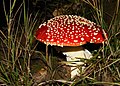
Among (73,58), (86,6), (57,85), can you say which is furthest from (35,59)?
(86,6)

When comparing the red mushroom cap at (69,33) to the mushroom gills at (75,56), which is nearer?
the red mushroom cap at (69,33)

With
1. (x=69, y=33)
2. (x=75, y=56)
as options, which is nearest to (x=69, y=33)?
(x=69, y=33)

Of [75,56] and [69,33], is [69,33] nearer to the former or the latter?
[69,33]

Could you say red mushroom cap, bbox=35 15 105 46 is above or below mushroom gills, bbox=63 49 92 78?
above

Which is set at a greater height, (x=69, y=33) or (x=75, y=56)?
(x=69, y=33)

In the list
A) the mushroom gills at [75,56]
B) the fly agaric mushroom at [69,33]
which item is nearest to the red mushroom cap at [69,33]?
the fly agaric mushroom at [69,33]

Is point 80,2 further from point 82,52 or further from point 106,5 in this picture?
point 82,52

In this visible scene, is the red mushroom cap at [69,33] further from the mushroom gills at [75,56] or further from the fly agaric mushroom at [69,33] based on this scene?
the mushroom gills at [75,56]

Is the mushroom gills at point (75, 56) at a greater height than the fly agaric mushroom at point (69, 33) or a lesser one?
lesser

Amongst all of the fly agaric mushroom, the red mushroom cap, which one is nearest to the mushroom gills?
the fly agaric mushroom

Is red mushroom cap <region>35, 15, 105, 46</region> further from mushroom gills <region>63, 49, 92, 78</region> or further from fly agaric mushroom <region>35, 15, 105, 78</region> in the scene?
mushroom gills <region>63, 49, 92, 78</region>
